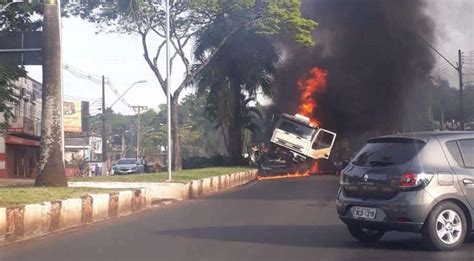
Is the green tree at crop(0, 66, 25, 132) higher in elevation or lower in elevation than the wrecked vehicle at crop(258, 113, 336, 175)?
higher

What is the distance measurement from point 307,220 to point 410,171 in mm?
4596

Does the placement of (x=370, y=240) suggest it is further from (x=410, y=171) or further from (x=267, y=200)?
(x=267, y=200)

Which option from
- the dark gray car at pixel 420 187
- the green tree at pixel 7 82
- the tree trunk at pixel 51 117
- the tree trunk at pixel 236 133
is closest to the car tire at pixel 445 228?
the dark gray car at pixel 420 187

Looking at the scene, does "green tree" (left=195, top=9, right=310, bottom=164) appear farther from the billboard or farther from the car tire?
the car tire

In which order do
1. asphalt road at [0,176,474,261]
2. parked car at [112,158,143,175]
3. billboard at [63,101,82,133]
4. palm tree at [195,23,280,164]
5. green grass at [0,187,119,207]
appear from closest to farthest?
asphalt road at [0,176,474,261]
green grass at [0,187,119,207]
palm tree at [195,23,280,164]
parked car at [112,158,143,175]
billboard at [63,101,82,133]

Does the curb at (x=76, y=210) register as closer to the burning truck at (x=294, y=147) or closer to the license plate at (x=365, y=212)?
the license plate at (x=365, y=212)

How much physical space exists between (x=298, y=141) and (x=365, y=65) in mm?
7084

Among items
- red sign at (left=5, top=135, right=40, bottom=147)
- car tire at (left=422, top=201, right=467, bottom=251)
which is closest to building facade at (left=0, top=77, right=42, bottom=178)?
red sign at (left=5, top=135, right=40, bottom=147)

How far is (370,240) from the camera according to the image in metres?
10.1

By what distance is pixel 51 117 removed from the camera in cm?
1712

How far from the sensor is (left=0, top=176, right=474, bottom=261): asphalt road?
896 centimetres

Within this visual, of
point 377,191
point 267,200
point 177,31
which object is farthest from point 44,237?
point 177,31

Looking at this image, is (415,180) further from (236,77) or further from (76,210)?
(236,77)

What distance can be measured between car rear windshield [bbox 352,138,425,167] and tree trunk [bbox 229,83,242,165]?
111 ft
